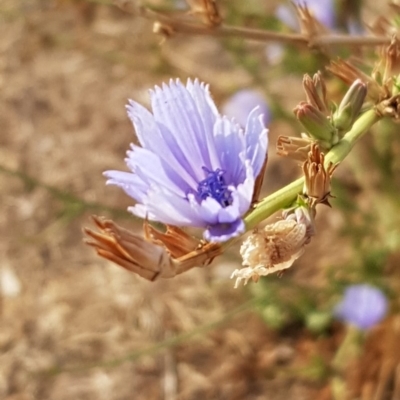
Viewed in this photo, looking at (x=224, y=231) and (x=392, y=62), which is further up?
(x=392, y=62)

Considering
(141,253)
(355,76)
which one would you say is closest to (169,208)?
(141,253)

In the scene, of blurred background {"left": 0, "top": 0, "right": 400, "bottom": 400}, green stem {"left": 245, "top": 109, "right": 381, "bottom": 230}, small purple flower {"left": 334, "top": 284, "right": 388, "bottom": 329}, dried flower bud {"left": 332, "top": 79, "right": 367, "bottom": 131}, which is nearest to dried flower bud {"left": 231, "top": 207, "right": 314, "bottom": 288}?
green stem {"left": 245, "top": 109, "right": 381, "bottom": 230}

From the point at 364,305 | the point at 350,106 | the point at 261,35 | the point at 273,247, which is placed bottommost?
the point at 364,305

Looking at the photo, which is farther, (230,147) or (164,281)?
(164,281)

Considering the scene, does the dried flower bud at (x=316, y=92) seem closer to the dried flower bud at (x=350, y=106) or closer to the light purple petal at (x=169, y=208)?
the dried flower bud at (x=350, y=106)

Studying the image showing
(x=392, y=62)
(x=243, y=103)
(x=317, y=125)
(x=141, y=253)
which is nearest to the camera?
(x=141, y=253)

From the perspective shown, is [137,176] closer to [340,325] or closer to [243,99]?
[340,325]

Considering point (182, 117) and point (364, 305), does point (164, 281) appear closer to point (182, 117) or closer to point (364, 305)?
point (364, 305)
